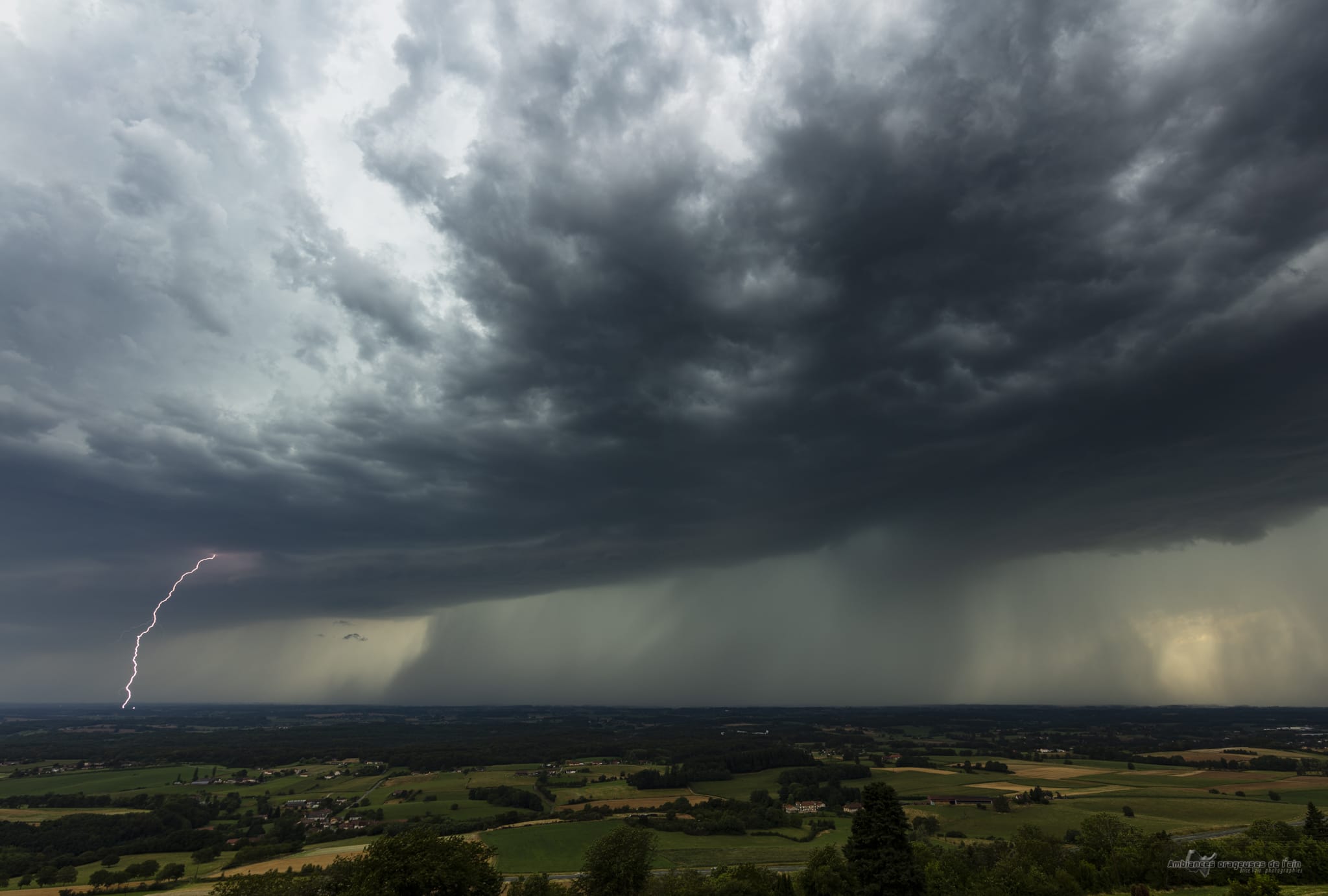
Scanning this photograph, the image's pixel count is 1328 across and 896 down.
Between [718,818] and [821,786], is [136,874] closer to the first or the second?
[718,818]

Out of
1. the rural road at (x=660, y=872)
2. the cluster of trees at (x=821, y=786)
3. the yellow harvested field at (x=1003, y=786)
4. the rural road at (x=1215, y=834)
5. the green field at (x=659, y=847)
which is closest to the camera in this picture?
the rural road at (x=660, y=872)

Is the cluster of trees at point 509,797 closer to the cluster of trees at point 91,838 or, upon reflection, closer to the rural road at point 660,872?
the cluster of trees at point 91,838

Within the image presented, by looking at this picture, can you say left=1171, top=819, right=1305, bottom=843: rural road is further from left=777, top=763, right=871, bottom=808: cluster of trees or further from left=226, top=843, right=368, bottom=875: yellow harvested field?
left=226, top=843, right=368, bottom=875: yellow harvested field

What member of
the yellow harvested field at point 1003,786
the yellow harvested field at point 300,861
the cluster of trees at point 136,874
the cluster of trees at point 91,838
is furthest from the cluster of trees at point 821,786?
the cluster of trees at point 91,838

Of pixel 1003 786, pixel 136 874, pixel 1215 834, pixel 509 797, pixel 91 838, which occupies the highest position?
pixel 1215 834

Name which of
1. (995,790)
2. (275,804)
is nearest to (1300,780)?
(995,790)

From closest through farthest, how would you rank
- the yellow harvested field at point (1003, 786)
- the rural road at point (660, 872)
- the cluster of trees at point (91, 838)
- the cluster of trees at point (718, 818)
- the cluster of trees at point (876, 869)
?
the cluster of trees at point (876, 869) → the rural road at point (660, 872) → the cluster of trees at point (91, 838) → the cluster of trees at point (718, 818) → the yellow harvested field at point (1003, 786)

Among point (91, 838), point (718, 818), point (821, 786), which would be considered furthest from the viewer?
point (821, 786)

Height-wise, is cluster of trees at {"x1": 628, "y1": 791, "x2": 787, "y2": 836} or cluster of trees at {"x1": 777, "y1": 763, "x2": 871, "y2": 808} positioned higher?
cluster of trees at {"x1": 628, "y1": 791, "x2": 787, "y2": 836}

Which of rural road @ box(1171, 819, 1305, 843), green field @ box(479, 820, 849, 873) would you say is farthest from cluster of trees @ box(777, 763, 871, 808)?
rural road @ box(1171, 819, 1305, 843)

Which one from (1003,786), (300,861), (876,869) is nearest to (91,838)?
(300,861)

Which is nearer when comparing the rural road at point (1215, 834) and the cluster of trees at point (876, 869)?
the cluster of trees at point (876, 869)
